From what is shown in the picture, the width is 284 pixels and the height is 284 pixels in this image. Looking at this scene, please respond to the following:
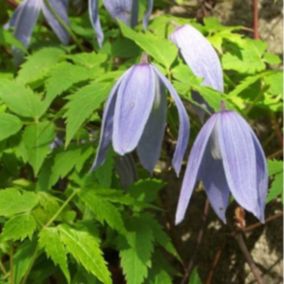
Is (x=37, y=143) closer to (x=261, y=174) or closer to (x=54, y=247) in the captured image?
(x=54, y=247)

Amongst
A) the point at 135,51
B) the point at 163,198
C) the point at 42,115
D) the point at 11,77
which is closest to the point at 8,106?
the point at 42,115

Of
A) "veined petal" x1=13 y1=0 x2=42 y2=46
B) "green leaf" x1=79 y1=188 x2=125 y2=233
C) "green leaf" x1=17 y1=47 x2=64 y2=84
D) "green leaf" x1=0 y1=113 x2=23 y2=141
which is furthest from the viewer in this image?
"veined petal" x1=13 y1=0 x2=42 y2=46

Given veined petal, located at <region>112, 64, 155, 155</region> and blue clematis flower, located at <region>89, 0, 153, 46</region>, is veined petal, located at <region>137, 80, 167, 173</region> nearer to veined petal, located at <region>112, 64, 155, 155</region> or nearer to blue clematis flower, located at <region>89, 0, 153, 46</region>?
veined petal, located at <region>112, 64, 155, 155</region>

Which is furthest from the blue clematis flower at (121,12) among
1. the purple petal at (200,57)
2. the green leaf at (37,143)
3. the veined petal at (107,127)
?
the veined petal at (107,127)

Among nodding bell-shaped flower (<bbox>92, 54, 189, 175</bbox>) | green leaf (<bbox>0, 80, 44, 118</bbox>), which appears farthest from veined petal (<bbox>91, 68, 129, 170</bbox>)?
green leaf (<bbox>0, 80, 44, 118</bbox>)

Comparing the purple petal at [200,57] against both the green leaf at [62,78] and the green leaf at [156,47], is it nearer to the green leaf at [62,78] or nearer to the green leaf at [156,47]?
the green leaf at [156,47]

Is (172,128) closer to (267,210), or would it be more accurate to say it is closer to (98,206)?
(98,206)

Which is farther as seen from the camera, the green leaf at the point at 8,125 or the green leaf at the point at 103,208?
the green leaf at the point at 8,125
